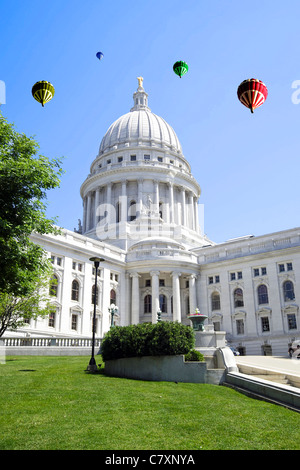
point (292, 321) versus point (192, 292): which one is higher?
point (192, 292)

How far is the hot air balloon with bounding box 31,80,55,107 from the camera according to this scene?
21.1 m

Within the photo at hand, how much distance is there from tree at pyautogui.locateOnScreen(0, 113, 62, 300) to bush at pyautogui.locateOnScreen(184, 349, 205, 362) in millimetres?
8346

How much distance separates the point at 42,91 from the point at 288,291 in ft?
143

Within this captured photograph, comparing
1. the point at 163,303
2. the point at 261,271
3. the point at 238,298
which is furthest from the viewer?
the point at 163,303

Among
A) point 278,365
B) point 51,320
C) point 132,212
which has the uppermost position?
point 132,212

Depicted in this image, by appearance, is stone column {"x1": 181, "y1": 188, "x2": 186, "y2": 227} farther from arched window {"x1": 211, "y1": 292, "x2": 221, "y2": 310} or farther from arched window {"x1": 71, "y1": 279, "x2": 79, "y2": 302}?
arched window {"x1": 71, "y1": 279, "x2": 79, "y2": 302}

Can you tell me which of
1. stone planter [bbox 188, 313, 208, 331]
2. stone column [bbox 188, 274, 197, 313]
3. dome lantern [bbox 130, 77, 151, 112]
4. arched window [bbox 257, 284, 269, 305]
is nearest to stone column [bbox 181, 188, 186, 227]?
stone column [bbox 188, 274, 197, 313]

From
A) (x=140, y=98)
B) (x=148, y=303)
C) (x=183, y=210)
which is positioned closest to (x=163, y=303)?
(x=148, y=303)

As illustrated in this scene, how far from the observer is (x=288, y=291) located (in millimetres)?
54906

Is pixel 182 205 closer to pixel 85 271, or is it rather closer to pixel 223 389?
pixel 85 271

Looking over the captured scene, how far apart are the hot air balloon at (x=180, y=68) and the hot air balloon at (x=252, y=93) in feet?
18.6

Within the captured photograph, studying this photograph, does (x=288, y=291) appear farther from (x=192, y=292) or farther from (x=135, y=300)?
(x=135, y=300)

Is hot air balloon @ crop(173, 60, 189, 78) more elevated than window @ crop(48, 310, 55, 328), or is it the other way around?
hot air balloon @ crop(173, 60, 189, 78)
